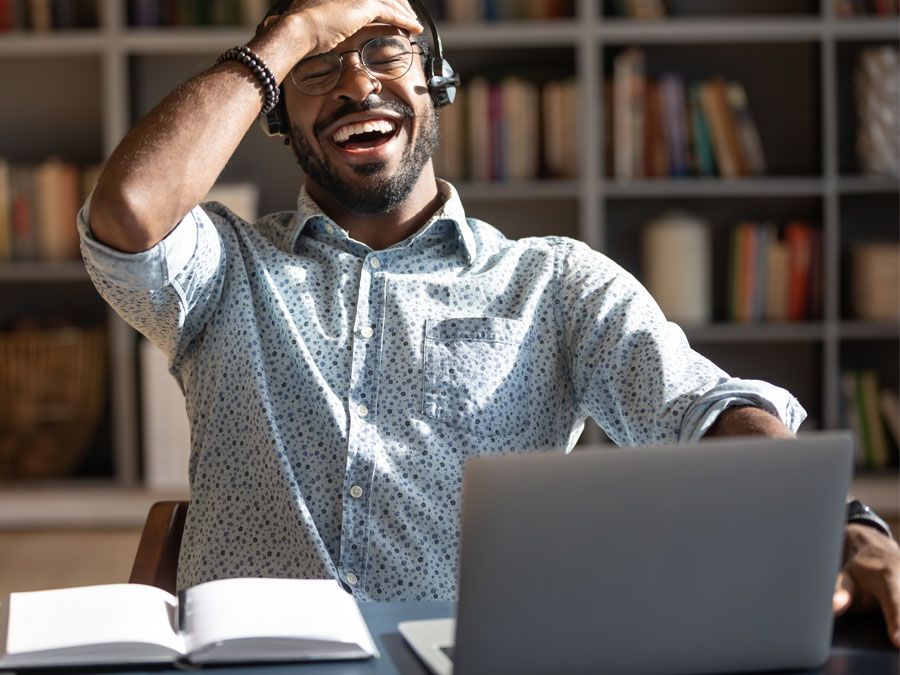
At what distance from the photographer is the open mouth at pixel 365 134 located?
145 centimetres

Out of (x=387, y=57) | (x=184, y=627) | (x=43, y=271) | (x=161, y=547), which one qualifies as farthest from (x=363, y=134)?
(x=43, y=271)

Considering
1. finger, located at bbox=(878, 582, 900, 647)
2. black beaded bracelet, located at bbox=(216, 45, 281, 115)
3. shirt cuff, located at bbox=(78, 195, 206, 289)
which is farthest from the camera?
black beaded bracelet, located at bbox=(216, 45, 281, 115)

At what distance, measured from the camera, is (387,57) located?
1.47 meters

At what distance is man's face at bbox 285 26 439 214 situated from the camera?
1.44 m

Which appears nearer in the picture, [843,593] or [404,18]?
[843,593]

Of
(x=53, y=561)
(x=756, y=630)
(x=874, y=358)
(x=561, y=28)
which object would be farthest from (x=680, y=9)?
(x=756, y=630)

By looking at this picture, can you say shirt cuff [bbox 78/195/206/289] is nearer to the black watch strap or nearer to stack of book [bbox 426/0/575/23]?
the black watch strap

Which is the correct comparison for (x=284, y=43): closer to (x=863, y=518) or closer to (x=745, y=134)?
(x=863, y=518)

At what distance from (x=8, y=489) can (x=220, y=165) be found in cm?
236

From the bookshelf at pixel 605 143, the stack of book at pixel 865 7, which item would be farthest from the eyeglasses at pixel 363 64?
the stack of book at pixel 865 7

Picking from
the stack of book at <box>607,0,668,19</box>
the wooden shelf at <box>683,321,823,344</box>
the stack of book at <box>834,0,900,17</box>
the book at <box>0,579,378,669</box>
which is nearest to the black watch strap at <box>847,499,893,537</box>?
the book at <box>0,579,378,669</box>

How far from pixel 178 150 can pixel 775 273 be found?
7.92ft

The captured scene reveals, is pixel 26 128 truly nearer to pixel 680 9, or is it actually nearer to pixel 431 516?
pixel 680 9

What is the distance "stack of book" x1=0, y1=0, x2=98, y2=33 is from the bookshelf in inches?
1.8
